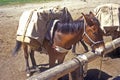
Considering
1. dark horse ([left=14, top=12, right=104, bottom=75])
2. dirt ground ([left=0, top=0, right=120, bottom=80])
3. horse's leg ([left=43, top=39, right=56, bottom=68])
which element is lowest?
dirt ground ([left=0, top=0, right=120, bottom=80])

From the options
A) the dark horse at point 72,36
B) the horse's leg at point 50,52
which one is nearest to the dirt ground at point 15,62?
the dark horse at point 72,36

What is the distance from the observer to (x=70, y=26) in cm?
569

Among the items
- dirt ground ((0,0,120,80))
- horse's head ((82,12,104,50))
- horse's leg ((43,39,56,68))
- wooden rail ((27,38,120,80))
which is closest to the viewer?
wooden rail ((27,38,120,80))

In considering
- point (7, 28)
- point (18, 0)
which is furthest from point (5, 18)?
point (18, 0)

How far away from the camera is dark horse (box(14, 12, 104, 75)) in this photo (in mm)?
5348

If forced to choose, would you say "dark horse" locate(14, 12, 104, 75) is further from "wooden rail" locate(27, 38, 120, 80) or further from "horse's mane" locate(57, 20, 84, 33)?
"wooden rail" locate(27, 38, 120, 80)

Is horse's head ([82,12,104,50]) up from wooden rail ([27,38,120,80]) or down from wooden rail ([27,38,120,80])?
up

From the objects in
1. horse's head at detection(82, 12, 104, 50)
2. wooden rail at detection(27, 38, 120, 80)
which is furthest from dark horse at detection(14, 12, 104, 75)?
wooden rail at detection(27, 38, 120, 80)

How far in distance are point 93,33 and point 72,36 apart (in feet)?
1.65

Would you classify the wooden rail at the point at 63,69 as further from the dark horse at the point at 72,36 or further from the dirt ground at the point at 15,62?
the dirt ground at the point at 15,62

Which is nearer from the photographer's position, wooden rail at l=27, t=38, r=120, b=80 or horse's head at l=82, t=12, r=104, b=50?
wooden rail at l=27, t=38, r=120, b=80

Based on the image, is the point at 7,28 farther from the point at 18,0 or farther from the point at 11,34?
the point at 18,0

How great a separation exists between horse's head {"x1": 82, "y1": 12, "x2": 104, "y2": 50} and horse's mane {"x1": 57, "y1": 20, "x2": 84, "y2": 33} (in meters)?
0.16

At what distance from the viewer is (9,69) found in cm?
696
